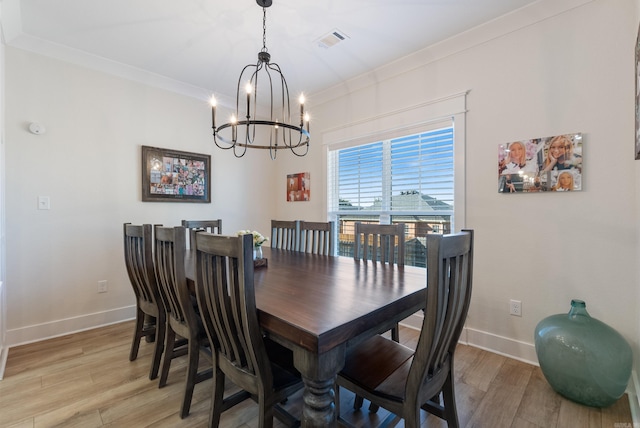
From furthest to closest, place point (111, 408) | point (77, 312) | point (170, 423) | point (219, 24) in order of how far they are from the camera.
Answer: point (77, 312) < point (219, 24) < point (111, 408) < point (170, 423)

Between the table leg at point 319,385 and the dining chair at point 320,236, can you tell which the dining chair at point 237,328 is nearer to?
the table leg at point 319,385

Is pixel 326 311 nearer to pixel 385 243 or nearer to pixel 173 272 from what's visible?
pixel 173 272

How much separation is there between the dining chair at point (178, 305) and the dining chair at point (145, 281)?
136mm

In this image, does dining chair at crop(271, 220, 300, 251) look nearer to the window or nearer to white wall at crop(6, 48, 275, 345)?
the window

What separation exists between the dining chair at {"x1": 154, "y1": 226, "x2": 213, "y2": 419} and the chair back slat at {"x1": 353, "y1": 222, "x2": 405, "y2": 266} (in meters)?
1.24

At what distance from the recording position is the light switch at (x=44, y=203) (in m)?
2.56

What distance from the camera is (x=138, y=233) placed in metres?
1.95

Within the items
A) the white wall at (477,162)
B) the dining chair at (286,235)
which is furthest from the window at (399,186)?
the dining chair at (286,235)

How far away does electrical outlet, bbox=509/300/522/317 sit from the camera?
2217 millimetres

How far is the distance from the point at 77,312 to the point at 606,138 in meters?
4.53

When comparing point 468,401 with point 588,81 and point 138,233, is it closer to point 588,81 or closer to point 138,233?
point 588,81

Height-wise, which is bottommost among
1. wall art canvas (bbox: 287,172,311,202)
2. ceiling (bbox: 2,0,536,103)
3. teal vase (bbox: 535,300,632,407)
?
teal vase (bbox: 535,300,632,407)

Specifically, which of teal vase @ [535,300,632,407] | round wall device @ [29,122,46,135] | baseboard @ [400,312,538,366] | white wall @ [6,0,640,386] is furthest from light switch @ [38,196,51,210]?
teal vase @ [535,300,632,407]

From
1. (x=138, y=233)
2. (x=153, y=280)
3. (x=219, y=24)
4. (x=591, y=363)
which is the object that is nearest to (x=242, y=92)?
(x=219, y=24)
